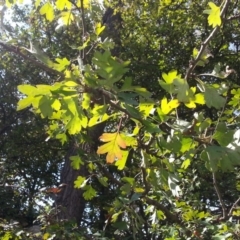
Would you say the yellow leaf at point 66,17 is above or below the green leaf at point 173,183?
above

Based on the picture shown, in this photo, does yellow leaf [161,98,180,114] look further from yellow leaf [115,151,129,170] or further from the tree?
yellow leaf [115,151,129,170]

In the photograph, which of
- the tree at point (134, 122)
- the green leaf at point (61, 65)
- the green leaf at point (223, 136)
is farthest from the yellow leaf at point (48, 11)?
the green leaf at point (223, 136)

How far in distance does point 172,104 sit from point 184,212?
160cm

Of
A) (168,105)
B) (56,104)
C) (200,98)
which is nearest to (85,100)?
(56,104)

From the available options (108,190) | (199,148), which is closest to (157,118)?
(199,148)

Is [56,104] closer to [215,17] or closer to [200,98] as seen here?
[200,98]

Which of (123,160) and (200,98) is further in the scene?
(123,160)

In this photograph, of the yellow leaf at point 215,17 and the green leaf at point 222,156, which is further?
the yellow leaf at point 215,17

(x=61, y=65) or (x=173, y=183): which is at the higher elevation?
(x=61, y=65)

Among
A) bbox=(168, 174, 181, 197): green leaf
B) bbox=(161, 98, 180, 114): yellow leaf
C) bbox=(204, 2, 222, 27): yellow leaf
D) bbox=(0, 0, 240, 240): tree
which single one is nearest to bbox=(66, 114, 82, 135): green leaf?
bbox=(0, 0, 240, 240): tree

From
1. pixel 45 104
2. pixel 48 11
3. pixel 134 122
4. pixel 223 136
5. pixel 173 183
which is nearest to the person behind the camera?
pixel 45 104

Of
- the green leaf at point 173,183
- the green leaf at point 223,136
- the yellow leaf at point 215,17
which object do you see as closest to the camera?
the green leaf at point 223,136

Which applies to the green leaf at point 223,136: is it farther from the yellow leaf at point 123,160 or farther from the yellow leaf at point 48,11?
the yellow leaf at point 48,11

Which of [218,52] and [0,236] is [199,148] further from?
[218,52]
